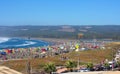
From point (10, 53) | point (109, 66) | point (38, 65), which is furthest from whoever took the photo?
point (10, 53)

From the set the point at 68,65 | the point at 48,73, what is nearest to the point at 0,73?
the point at 48,73

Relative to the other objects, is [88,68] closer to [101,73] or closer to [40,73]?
[40,73]

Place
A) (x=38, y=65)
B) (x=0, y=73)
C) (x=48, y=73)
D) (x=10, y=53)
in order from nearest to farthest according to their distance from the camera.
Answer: (x=0, y=73) < (x=48, y=73) < (x=38, y=65) < (x=10, y=53)

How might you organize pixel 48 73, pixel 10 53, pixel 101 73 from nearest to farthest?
pixel 101 73
pixel 48 73
pixel 10 53

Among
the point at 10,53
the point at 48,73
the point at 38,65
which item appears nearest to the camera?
the point at 48,73

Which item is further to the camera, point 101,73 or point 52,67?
point 52,67

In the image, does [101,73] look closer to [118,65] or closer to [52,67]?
[52,67]

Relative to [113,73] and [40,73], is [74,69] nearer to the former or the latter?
[40,73]

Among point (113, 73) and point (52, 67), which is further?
point (52, 67)

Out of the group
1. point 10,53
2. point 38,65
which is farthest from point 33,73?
point 10,53
